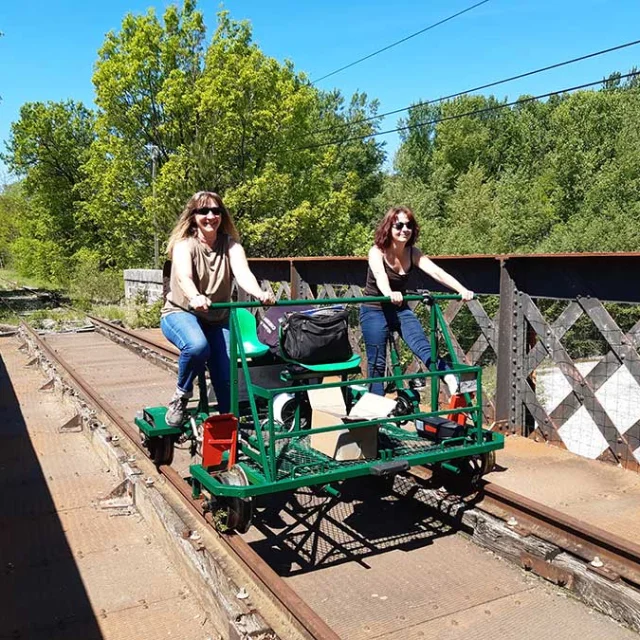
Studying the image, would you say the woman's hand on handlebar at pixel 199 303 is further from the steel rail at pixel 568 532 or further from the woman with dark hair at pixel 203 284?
the steel rail at pixel 568 532

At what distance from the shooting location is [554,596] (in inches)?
142

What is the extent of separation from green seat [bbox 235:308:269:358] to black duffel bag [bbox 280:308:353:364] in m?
0.38

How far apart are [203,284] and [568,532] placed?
279 cm

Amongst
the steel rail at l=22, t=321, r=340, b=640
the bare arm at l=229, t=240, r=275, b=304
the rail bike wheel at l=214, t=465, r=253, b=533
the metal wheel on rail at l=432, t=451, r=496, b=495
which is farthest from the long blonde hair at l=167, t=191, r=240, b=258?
the metal wheel on rail at l=432, t=451, r=496, b=495

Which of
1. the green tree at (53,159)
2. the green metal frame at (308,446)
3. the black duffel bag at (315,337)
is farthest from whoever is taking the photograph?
the green tree at (53,159)

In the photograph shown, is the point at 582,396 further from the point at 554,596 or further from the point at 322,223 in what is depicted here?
the point at 322,223

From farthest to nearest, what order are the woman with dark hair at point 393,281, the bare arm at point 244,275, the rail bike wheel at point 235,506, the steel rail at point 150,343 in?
1. the steel rail at point 150,343
2. the woman with dark hair at point 393,281
3. the bare arm at point 244,275
4. the rail bike wheel at point 235,506

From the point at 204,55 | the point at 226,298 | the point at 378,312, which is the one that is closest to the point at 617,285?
the point at 378,312

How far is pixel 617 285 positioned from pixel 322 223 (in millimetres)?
26405

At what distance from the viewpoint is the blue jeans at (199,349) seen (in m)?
4.46

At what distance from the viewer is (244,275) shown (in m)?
4.50

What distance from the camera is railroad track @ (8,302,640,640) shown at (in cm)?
323

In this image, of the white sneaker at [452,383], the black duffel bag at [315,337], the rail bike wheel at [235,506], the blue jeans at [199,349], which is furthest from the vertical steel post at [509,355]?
the rail bike wheel at [235,506]

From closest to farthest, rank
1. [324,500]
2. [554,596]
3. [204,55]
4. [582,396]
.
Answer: [554,596] < [324,500] < [582,396] < [204,55]
